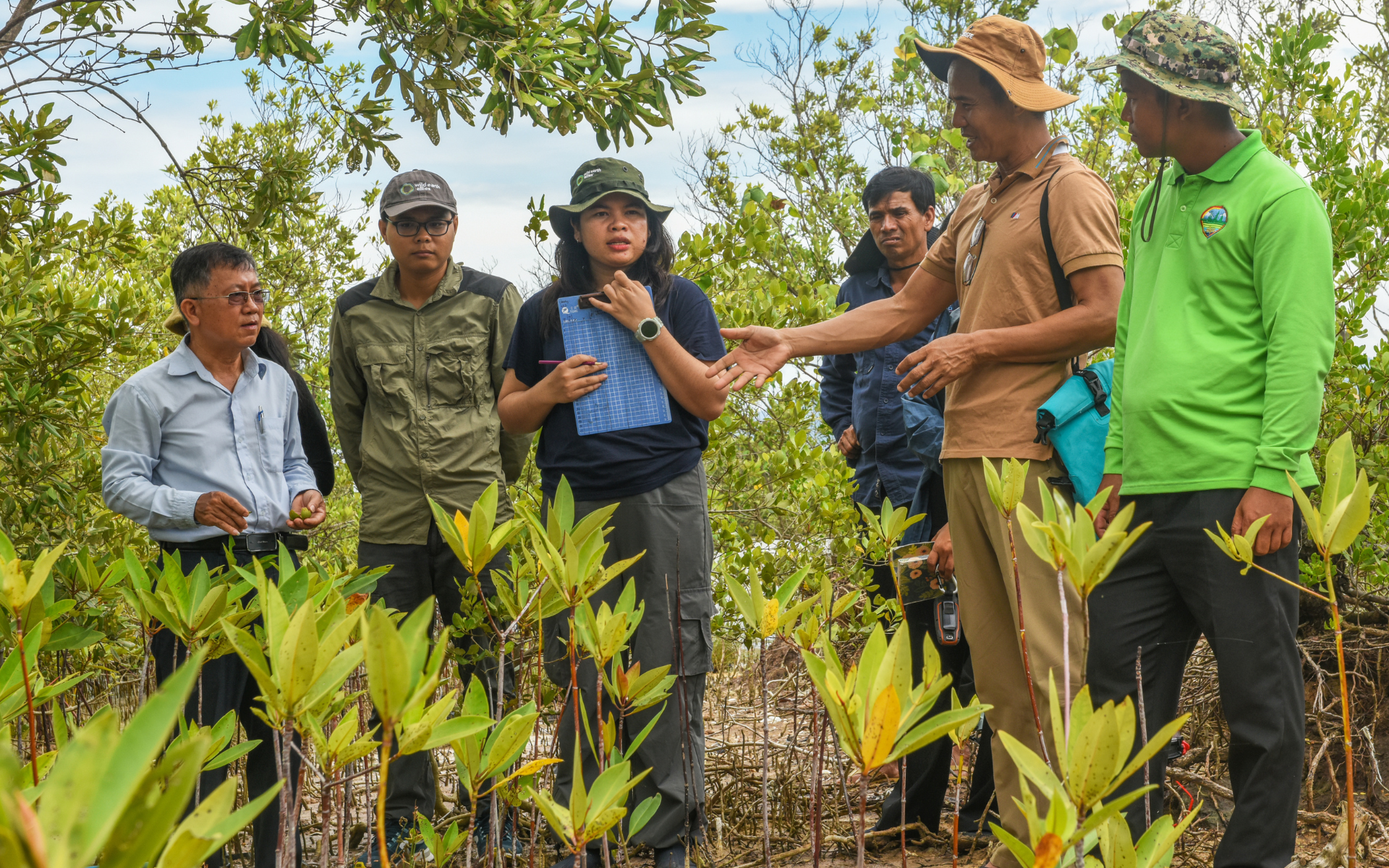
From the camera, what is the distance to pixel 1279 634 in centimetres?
211

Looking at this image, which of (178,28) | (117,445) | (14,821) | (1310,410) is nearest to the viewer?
(14,821)

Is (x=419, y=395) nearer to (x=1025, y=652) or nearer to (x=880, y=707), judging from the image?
(x=1025, y=652)

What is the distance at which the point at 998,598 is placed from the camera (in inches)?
99.7

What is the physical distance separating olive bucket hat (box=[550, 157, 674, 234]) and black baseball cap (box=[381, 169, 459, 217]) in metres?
0.48

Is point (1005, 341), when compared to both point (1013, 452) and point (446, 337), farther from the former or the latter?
point (446, 337)

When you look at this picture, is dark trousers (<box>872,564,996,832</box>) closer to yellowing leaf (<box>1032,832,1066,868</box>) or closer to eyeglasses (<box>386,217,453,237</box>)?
eyeglasses (<box>386,217,453,237</box>)

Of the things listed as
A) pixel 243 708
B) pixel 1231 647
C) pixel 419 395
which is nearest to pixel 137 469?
pixel 243 708

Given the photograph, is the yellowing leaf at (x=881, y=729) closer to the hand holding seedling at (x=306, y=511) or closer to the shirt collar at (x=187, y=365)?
the hand holding seedling at (x=306, y=511)

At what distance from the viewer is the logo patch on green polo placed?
2201mm

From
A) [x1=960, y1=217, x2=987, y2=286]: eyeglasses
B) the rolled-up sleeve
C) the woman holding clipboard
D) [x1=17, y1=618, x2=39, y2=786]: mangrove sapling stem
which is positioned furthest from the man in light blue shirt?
[x1=960, y1=217, x2=987, y2=286]: eyeglasses

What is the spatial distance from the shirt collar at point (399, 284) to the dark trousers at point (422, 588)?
2.50 feet

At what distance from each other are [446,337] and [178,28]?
1.28 meters

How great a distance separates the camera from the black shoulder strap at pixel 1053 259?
2428 mm

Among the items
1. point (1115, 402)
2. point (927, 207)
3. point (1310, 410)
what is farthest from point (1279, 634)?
point (927, 207)
